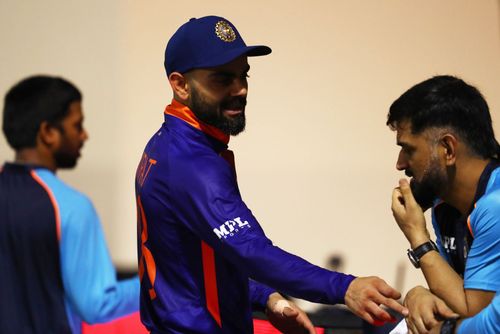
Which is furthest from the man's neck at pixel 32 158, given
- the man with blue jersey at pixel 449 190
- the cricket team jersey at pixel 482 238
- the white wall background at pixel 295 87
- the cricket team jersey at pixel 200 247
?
the white wall background at pixel 295 87

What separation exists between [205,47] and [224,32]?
105 mm

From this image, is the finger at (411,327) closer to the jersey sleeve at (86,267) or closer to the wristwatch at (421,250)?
the wristwatch at (421,250)

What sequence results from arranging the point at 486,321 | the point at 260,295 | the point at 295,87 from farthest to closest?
the point at 295,87
the point at 260,295
the point at 486,321

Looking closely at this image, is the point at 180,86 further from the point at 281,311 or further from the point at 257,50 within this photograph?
the point at 281,311

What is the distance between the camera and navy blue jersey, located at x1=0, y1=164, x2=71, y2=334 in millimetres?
2662

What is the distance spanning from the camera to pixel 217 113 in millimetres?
2863

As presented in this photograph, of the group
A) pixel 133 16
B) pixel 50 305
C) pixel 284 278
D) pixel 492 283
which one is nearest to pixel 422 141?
pixel 492 283

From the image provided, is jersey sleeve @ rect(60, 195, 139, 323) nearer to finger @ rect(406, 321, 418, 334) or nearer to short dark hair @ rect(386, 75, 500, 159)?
finger @ rect(406, 321, 418, 334)

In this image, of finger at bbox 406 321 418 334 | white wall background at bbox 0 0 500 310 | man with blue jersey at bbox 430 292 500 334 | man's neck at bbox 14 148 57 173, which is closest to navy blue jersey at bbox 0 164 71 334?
man's neck at bbox 14 148 57 173

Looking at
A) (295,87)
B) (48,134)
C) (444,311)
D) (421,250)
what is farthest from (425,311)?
(295,87)

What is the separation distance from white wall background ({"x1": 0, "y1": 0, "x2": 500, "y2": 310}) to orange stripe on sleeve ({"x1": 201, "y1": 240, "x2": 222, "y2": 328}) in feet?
8.34

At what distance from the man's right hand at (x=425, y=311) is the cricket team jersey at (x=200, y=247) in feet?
1.19

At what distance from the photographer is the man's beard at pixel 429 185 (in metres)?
2.82

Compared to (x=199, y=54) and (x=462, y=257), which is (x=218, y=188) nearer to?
(x=199, y=54)
